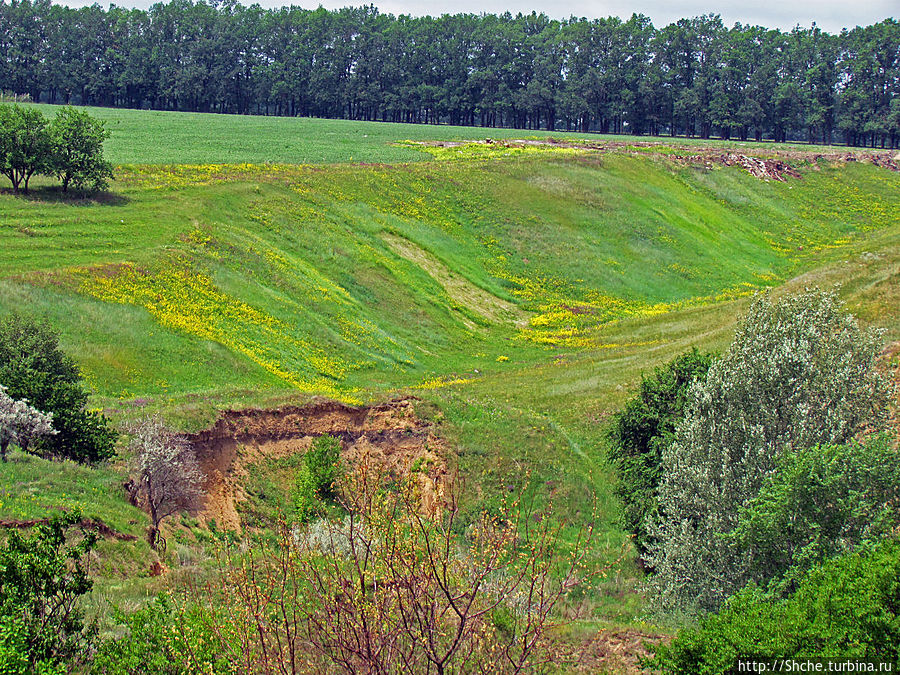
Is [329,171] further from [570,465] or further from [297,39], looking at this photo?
[297,39]

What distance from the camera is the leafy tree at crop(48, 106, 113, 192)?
5578 cm

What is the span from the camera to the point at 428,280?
6256 centimetres

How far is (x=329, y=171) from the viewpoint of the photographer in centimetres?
7888

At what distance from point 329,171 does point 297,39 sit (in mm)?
120800

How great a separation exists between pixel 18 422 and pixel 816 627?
2019cm

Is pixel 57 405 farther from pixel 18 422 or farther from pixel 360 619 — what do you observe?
pixel 360 619

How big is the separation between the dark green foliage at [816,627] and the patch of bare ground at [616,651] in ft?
7.28

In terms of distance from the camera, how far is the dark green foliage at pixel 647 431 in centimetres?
2758

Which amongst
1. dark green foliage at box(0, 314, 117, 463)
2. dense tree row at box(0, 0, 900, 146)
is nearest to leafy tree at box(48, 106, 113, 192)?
dark green foliage at box(0, 314, 117, 463)

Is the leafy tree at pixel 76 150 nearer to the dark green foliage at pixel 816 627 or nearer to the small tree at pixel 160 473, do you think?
the small tree at pixel 160 473

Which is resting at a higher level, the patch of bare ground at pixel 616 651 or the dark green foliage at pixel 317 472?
the patch of bare ground at pixel 616 651

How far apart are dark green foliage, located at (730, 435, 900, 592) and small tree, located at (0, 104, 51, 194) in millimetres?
52275

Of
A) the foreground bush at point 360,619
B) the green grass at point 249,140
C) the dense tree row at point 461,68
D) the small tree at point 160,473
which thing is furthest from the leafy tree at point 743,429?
the dense tree row at point 461,68

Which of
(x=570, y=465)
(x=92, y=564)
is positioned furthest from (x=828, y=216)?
(x=92, y=564)
